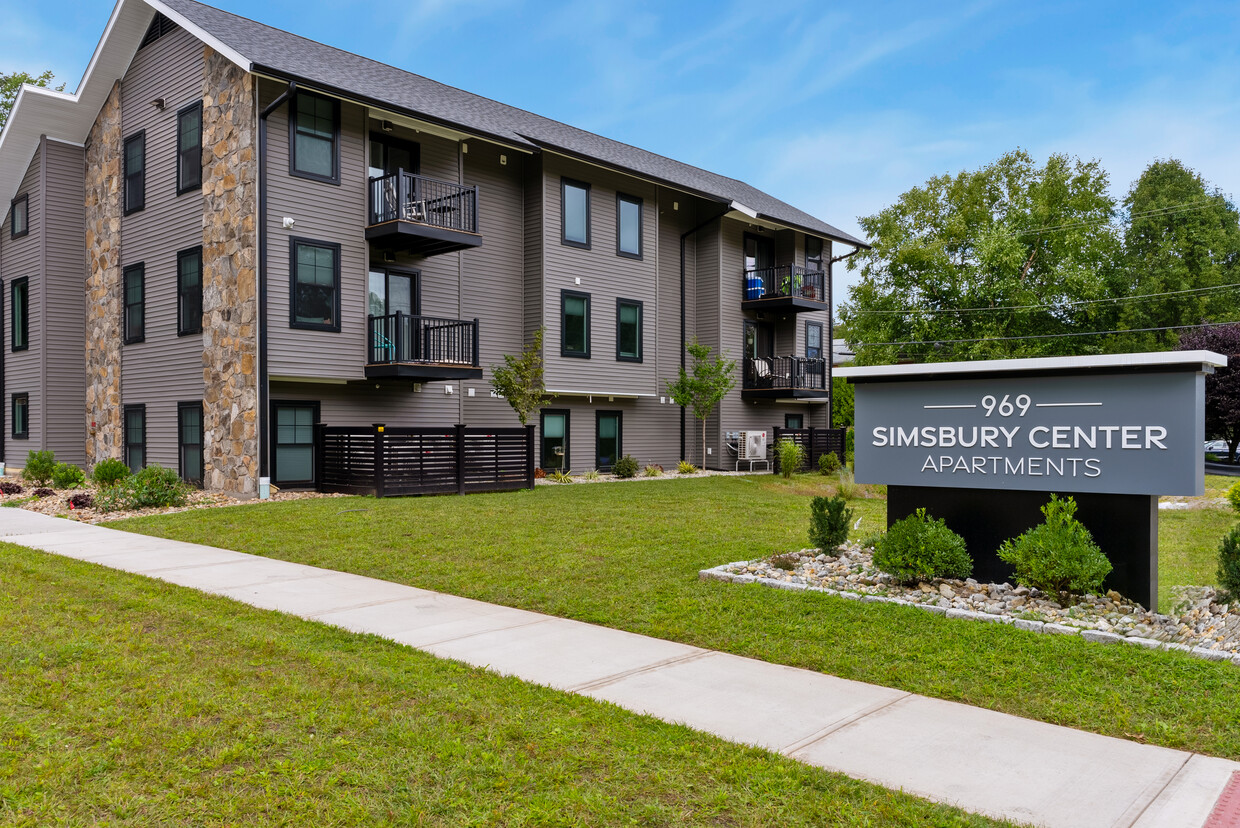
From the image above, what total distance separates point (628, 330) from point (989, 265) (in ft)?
71.3

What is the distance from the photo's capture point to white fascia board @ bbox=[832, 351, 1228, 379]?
680cm

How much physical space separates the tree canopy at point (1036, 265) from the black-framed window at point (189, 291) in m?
29.2

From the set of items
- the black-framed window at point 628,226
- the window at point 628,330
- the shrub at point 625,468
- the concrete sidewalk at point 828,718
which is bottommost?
the concrete sidewalk at point 828,718

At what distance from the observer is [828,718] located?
4535mm

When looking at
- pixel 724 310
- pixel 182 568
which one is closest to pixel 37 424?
pixel 182 568

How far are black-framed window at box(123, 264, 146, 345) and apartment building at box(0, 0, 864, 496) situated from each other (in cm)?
11

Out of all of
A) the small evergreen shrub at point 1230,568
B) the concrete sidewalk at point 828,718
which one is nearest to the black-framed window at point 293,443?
the concrete sidewalk at point 828,718

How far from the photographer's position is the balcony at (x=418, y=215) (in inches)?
675

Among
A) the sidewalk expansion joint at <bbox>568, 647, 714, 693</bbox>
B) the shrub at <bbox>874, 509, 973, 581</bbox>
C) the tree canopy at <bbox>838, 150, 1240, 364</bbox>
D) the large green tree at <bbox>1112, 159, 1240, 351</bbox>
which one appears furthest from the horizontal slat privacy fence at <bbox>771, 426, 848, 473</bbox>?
the large green tree at <bbox>1112, 159, 1240, 351</bbox>

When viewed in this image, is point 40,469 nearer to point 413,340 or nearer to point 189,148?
point 189,148

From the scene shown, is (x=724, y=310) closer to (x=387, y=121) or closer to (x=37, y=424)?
(x=387, y=121)

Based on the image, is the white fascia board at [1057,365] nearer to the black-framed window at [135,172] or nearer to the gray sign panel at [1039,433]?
the gray sign panel at [1039,433]

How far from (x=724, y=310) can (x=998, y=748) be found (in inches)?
Result: 887

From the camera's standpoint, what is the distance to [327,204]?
17.2m
